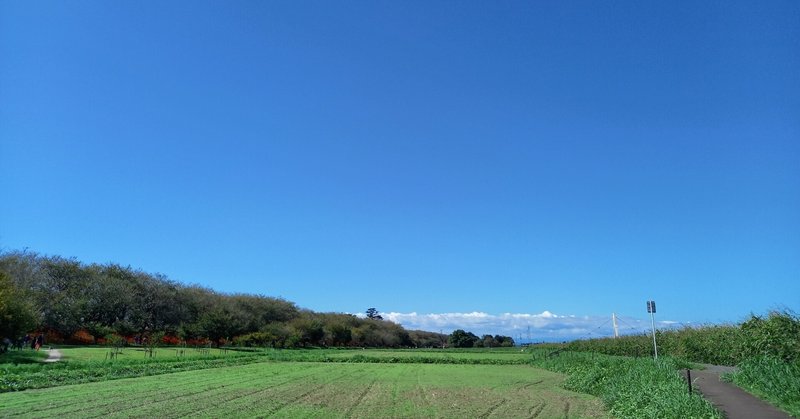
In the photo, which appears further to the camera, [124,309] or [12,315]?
[124,309]

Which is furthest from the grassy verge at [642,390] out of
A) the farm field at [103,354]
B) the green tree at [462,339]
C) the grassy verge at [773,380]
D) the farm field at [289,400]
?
the green tree at [462,339]

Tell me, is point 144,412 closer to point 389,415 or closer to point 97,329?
point 389,415

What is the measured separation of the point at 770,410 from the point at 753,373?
3724mm

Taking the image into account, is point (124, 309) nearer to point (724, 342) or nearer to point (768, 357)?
point (724, 342)

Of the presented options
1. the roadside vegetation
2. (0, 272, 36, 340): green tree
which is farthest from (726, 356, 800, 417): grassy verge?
(0, 272, 36, 340): green tree

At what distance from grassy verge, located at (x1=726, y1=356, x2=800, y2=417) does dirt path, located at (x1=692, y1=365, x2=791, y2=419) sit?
0.23m

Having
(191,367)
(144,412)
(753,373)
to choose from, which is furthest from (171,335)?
(753,373)

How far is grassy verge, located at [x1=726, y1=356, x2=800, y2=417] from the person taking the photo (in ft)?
43.5

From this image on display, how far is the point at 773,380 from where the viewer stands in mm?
14742

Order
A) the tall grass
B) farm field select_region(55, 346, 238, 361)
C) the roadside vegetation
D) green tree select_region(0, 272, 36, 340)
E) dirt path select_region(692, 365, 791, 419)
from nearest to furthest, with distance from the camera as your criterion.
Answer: dirt path select_region(692, 365, 791, 419), the roadside vegetation, the tall grass, green tree select_region(0, 272, 36, 340), farm field select_region(55, 346, 238, 361)

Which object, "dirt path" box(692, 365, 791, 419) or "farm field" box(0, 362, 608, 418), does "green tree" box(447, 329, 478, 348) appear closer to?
"farm field" box(0, 362, 608, 418)

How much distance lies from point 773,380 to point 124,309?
72.1 metres

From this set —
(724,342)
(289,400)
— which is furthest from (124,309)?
(724,342)

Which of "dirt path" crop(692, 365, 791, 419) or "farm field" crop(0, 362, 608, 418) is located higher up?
"dirt path" crop(692, 365, 791, 419)
